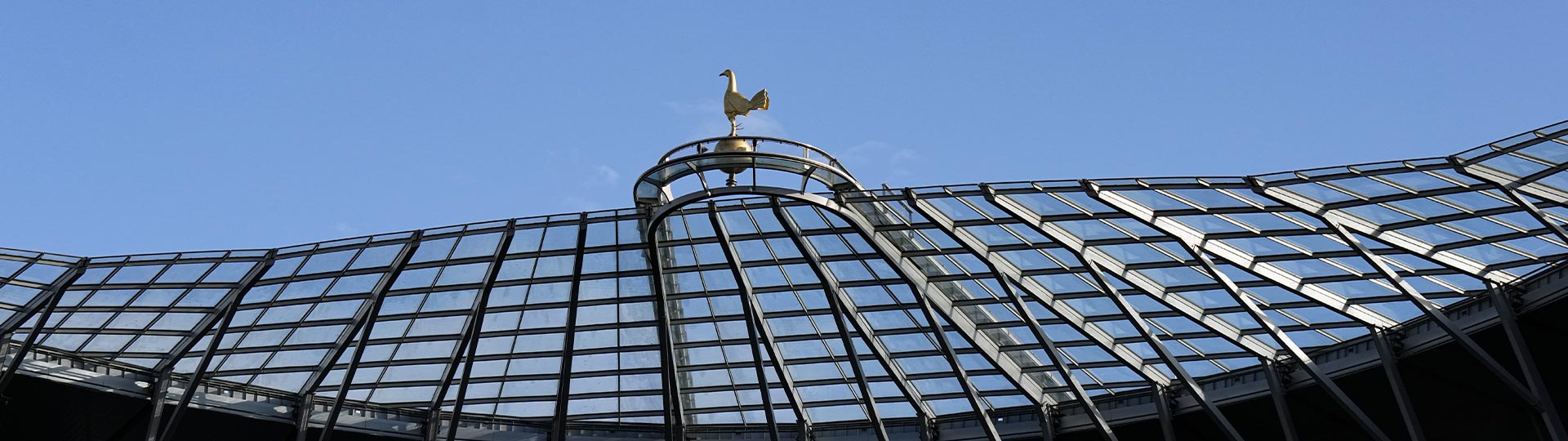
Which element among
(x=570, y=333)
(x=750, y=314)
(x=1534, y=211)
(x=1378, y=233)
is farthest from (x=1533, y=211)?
(x=570, y=333)

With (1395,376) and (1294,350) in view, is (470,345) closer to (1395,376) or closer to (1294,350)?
(1294,350)

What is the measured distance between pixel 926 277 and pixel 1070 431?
360 inches

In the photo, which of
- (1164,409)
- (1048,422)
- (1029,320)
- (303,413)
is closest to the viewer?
(1029,320)

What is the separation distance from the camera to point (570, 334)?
39219 millimetres

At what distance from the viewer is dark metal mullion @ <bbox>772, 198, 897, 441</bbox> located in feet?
114

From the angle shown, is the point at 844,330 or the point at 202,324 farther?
the point at 202,324

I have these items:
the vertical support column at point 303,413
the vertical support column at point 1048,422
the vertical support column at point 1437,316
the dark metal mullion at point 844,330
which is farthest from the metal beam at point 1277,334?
the vertical support column at point 303,413

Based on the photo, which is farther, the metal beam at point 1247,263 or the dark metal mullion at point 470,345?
the dark metal mullion at point 470,345

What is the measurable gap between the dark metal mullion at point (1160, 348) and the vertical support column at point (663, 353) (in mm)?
10088

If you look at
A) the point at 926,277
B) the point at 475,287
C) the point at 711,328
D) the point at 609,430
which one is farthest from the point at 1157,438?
the point at 475,287

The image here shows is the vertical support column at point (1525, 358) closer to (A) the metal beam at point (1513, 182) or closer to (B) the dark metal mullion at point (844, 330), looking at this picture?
(A) the metal beam at point (1513, 182)

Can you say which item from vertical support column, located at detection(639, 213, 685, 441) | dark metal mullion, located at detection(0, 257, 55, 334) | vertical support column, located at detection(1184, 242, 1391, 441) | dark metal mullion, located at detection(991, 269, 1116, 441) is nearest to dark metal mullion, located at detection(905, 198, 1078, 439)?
dark metal mullion, located at detection(991, 269, 1116, 441)

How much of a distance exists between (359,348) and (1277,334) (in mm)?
23561

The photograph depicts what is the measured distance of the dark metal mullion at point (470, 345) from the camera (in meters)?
36.3
